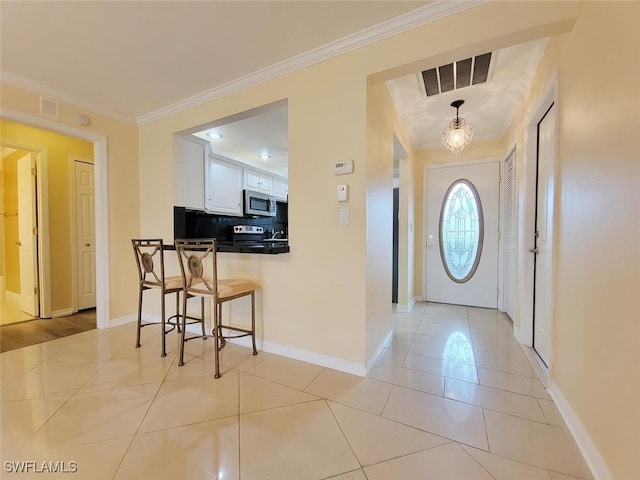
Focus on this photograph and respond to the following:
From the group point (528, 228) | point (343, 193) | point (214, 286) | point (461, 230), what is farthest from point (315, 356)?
point (461, 230)

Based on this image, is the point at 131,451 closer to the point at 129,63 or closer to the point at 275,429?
the point at 275,429

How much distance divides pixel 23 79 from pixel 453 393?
4.43 metres

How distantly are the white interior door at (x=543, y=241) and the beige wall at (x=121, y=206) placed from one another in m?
4.25

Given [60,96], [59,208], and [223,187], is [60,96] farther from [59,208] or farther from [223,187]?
[223,187]

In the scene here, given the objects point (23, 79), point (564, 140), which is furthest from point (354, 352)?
point (23, 79)

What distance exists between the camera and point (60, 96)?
2.69 meters

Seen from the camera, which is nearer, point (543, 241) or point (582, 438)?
point (582, 438)

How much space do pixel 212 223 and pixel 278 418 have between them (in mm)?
3193

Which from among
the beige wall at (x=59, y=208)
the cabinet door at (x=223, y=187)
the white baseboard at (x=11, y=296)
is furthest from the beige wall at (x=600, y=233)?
the white baseboard at (x=11, y=296)

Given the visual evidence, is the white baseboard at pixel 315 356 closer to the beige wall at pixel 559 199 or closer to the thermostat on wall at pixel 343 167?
the beige wall at pixel 559 199

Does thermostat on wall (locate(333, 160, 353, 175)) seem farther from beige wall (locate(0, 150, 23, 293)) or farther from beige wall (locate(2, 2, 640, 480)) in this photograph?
beige wall (locate(0, 150, 23, 293))

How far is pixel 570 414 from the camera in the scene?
4.80 feet

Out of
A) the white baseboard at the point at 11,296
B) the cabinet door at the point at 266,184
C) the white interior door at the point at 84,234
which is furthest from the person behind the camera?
the cabinet door at the point at 266,184

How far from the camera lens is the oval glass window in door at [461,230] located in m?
3.89
